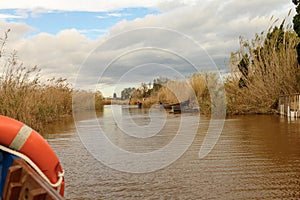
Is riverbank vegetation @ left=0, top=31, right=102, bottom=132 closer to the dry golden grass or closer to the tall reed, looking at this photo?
the tall reed

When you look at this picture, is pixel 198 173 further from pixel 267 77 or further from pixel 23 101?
pixel 267 77

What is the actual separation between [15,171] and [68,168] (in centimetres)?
382

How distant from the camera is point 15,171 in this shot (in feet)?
7.16

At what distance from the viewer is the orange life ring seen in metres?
2.37

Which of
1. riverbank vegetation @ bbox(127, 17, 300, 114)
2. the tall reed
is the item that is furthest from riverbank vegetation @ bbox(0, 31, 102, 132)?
riverbank vegetation @ bbox(127, 17, 300, 114)

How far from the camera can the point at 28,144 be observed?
2.42 metres

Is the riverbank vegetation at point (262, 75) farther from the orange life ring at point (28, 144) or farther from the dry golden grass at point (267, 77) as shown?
the orange life ring at point (28, 144)

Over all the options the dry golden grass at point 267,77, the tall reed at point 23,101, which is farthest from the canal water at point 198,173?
the dry golden grass at point 267,77

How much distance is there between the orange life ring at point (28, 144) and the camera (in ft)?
7.76

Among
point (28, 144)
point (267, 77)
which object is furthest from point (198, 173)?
point (267, 77)

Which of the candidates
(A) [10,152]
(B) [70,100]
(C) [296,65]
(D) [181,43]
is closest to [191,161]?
(D) [181,43]

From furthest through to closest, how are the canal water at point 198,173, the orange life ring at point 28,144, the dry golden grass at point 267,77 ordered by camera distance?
the dry golden grass at point 267,77, the canal water at point 198,173, the orange life ring at point 28,144

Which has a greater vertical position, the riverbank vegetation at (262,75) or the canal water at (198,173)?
the riverbank vegetation at (262,75)

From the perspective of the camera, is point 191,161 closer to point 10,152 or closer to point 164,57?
point 164,57
